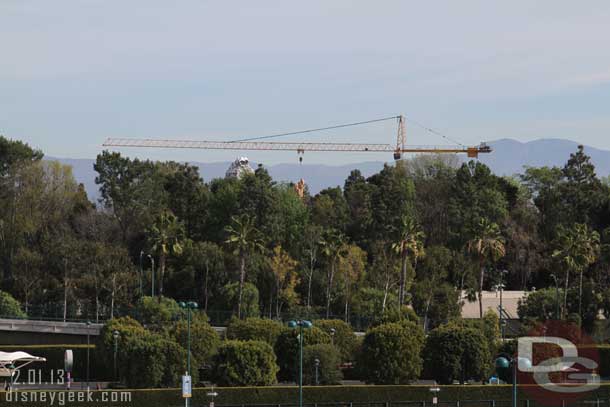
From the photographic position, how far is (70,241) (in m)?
142

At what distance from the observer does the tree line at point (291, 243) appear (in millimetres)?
130500

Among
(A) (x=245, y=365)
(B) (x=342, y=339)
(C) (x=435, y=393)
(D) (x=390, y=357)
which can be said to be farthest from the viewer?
(B) (x=342, y=339)

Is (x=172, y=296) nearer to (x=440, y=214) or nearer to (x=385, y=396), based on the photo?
(x=440, y=214)

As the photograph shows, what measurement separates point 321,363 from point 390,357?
5.82 meters

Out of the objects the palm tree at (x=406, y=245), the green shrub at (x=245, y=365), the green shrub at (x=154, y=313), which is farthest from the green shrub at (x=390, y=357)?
the palm tree at (x=406, y=245)

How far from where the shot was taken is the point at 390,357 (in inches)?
3671

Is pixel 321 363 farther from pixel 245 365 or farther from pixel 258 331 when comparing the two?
pixel 258 331

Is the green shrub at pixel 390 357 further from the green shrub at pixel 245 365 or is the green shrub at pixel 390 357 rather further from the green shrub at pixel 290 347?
the green shrub at pixel 245 365

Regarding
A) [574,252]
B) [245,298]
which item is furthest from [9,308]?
[574,252]

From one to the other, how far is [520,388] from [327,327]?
22.7m

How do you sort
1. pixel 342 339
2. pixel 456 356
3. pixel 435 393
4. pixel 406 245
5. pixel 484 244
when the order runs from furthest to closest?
1. pixel 406 245
2. pixel 484 244
3. pixel 342 339
4. pixel 456 356
5. pixel 435 393

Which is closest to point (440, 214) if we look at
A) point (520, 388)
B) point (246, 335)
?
point (246, 335)

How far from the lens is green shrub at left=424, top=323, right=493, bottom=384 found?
314 feet

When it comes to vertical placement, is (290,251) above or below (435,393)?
above
